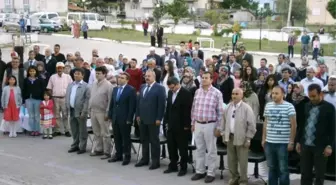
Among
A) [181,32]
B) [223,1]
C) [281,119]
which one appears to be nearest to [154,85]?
[281,119]

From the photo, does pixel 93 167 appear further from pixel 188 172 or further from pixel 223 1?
pixel 223 1

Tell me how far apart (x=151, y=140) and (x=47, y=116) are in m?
3.75

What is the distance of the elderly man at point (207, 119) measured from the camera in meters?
9.27

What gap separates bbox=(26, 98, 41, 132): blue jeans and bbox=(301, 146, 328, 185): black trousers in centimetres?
723

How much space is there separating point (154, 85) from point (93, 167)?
201 cm

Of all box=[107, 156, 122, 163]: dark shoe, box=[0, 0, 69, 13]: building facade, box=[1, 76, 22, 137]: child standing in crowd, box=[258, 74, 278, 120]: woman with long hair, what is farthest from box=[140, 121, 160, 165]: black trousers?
box=[0, 0, 69, 13]: building facade

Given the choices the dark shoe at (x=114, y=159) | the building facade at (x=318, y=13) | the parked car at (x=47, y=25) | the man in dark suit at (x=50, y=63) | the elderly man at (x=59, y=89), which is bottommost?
the dark shoe at (x=114, y=159)

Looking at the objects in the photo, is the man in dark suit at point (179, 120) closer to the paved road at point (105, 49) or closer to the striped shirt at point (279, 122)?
the striped shirt at point (279, 122)

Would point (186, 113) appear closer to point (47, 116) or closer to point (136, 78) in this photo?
point (47, 116)

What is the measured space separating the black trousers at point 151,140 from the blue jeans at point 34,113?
3901 millimetres

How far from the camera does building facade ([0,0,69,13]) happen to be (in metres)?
71.2

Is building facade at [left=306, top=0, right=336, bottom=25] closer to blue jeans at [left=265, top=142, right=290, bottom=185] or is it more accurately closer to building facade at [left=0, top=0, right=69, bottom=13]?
building facade at [left=0, top=0, right=69, bottom=13]

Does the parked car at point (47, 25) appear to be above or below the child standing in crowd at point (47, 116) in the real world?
above

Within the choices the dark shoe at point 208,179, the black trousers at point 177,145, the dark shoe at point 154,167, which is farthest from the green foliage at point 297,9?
the dark shoe at point 208,179
